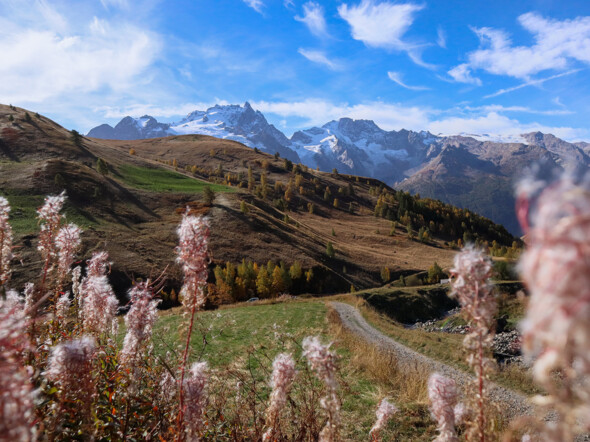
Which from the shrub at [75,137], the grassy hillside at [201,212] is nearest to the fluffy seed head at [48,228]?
the grassy hillside at [201,212]

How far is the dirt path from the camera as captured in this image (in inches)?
377

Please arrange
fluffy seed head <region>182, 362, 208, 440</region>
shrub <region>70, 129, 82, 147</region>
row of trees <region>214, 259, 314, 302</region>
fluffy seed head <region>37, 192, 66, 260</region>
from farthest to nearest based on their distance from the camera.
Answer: shrub <region>70, 129, 82, 147</region> → row of trees <region>214, 259, 314, 302</region> → fluffy seed head <region>37, 192, 66, 260</region> → fluffy seed head <region>182, 362, 208, 440</region>

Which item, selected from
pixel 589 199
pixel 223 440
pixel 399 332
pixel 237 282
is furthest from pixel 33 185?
pixel 589 199

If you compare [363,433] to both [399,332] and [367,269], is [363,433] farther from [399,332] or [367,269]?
[367,269]

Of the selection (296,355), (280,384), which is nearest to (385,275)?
(296,355)

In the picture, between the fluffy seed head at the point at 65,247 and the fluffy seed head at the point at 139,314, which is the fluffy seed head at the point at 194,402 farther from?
the fluffy seed head at the point at 65,247

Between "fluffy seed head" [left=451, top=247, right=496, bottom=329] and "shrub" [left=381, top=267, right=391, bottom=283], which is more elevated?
"fluffy seed head" [left=451, top=247, right=496, bottom=329]

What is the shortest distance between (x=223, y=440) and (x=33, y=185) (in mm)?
61316

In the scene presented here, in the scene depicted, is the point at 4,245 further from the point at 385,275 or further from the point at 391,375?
the point at 385,275

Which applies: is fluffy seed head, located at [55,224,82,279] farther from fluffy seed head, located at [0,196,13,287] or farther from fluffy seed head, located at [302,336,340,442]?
fluffy seed head, located at [302,336,340,442]

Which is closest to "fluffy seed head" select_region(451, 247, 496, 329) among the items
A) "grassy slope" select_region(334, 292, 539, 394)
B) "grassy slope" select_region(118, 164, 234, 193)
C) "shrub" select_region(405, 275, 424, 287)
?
"grassy slope" select_region(334, 292, 539, 394)

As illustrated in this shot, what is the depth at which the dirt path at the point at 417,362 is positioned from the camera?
31.4 ft

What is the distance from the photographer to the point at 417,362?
46.1ft

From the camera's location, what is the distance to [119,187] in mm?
65938
